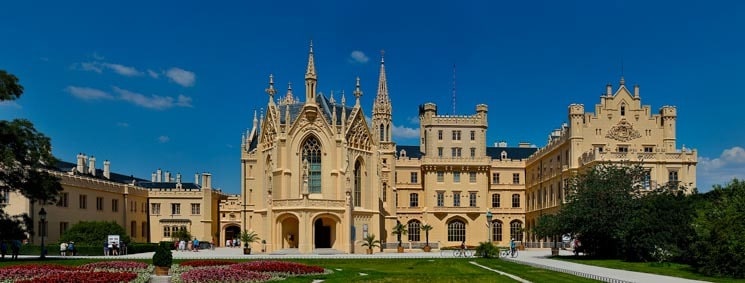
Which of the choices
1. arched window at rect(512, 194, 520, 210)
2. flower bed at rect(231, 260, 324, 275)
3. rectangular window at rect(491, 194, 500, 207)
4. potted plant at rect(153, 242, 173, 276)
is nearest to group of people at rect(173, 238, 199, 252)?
rectangular window at rect(491, 194, 500, 207)

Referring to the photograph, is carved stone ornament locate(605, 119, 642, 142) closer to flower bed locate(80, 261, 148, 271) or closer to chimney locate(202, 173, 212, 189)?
chimney locate(202, 173, 212, 189)

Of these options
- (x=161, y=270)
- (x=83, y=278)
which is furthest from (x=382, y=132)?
(x=83, y=278)

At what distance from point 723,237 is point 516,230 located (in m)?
59.8

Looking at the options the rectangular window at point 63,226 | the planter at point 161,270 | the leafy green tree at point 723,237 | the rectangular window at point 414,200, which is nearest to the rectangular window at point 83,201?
the rectangular window at point 63,226

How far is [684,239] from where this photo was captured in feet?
135

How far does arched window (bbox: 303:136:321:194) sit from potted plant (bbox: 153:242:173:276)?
39.7 meters

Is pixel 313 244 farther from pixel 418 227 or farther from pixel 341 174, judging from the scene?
pixel 418 227

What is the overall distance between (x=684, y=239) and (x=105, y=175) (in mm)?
70806

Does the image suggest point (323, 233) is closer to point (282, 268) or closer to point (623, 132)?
point (623, 132)

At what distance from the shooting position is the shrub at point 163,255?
26156 mm

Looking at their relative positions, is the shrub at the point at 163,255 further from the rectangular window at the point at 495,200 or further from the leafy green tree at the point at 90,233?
the rectangular window at the point at 495,200

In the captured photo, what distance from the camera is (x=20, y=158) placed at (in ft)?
137

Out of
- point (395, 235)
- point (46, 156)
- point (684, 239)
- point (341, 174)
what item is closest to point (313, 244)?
point (341, 174)

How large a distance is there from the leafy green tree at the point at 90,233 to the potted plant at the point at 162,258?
129 feet
